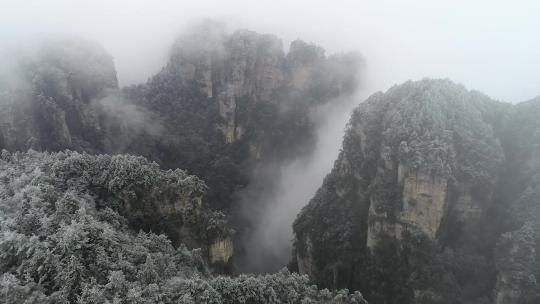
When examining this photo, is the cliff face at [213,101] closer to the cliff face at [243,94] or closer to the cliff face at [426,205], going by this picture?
the cliff face at [243,94]

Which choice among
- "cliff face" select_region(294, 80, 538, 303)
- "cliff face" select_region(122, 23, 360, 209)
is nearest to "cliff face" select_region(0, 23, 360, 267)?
"cliff face" select_region(122, 23, 360, 209)

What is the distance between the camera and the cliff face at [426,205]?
44.1m

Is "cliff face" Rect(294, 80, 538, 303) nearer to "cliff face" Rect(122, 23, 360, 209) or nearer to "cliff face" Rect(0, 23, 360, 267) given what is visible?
"cliff face" Rect(0, 23, 360, 267)

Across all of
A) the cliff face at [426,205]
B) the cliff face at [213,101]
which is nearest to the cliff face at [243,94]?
the cliff face at [213,101]

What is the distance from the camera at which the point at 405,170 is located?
46781mm

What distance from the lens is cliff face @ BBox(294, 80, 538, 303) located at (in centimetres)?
4412

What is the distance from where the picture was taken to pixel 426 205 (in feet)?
149

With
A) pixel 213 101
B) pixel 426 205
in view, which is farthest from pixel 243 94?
pixel 426 205

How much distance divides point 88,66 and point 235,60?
1014 inches

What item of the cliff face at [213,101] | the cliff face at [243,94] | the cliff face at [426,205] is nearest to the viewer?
the cliff face at [426,205]

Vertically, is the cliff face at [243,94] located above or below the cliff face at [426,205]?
above

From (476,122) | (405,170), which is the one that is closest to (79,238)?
(405,170)

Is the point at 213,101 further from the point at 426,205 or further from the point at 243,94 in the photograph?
the point at 426,205

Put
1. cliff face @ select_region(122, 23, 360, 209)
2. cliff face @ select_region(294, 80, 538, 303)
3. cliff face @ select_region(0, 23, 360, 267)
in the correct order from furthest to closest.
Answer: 1. cliff face @ select_region(122, 23, 360, 209)
2. cliff face @ select_region(0, 23, 360, 267)
3. cliff face @ select_region(294, 80, 538, 303)
